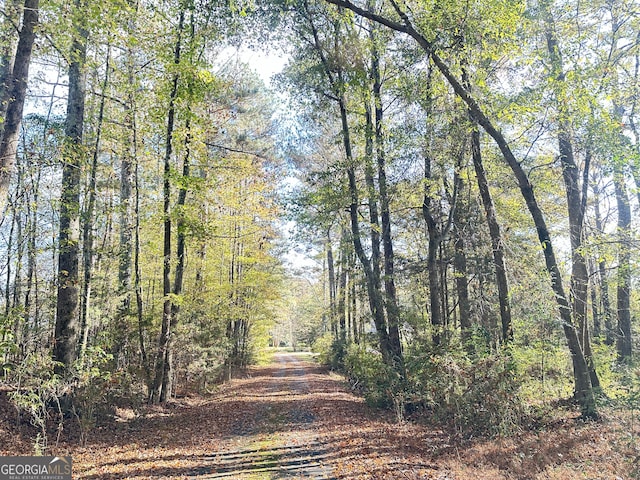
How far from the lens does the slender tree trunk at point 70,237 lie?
8.32 metres

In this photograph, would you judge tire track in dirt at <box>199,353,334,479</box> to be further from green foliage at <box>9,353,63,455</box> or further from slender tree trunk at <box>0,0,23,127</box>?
slender tree trunk at <box>0,0,23,127</box>

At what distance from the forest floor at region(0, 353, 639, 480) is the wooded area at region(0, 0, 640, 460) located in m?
0.60

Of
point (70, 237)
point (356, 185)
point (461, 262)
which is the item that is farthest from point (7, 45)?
point (461, 262)

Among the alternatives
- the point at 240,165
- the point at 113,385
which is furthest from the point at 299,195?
the point at 113,385

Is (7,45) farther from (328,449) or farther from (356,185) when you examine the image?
(328,449)

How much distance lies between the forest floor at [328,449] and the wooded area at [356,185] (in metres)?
0.60

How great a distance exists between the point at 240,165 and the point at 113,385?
776 cm

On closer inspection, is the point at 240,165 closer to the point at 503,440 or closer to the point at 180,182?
the point at 180,182

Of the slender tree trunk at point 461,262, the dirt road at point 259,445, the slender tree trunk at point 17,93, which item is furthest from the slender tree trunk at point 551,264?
the slender tree trunk at point 17,93

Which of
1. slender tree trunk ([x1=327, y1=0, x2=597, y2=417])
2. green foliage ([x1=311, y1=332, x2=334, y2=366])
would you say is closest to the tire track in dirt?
slender tree trunk ([x1=327, y1=0, x2=597, y2=417])

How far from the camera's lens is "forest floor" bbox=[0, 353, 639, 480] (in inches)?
230

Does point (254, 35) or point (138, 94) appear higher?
point (254, 35)

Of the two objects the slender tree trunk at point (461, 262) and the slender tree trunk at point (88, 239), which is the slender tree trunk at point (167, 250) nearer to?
the slender tree trunk at point (88, 239)

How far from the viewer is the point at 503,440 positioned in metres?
6.96
